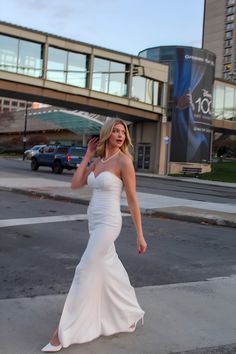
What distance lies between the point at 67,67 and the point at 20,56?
3.54 meters

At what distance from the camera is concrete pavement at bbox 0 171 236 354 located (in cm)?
404

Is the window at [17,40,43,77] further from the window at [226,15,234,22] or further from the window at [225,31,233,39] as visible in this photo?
the window at [225,31,233,39]

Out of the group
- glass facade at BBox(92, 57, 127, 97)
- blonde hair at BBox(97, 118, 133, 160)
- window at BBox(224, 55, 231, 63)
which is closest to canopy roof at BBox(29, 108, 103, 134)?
glass facade at BBox(92, 57, 127, 97)

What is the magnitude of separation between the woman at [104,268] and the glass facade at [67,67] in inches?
1225

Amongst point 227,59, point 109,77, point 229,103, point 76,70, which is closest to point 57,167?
point 76,70

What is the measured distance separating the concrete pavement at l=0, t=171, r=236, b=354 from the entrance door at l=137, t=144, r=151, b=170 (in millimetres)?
35896

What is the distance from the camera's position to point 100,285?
4.07m

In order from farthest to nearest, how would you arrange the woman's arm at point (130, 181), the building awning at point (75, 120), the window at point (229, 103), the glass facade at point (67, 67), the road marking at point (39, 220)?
the building awning at point (75, 120), the window at point (229, 103), the glass facade at point (67, 67), the road marking at point (39, 220), the woman's arm at point (130, 181)

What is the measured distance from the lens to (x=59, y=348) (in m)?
3.90

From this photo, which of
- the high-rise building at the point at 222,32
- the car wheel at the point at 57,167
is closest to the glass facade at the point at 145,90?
the car wheel at the point at 57,167

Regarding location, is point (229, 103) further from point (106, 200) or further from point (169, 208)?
point (106, 200)

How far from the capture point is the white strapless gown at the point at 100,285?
3986 millimetres

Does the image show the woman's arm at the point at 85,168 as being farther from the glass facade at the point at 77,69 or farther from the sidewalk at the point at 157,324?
the glass facade at the point at 77,69

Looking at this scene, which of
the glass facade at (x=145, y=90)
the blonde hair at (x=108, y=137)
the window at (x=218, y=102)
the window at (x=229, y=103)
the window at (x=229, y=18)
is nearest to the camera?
the blonde hair at (x=108, y=137)
